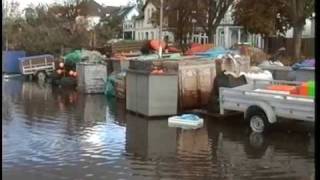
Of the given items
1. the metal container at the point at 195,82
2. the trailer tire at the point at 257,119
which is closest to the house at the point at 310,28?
the trailer tire at the point at 257,119

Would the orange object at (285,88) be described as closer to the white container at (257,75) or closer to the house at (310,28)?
the house at (310,28)

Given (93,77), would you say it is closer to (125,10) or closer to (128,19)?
(128,19)

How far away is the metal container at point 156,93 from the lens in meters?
14.1

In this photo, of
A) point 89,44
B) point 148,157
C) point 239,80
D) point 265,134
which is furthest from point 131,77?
point 89,44

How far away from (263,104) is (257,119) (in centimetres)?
43

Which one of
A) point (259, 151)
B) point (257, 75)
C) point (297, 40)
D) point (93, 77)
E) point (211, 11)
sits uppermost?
point (211, 11)

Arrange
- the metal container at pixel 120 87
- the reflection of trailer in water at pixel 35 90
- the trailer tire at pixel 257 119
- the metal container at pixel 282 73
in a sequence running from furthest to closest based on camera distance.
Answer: the reflection of trailer in water at pixel 35 90 → the metal container at pixel 120 87 → the metal container at pixel 282 73 → the trailer tire at pixel 257 119

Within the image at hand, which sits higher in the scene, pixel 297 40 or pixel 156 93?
pixel 297 40

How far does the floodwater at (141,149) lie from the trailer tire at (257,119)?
0.21 m

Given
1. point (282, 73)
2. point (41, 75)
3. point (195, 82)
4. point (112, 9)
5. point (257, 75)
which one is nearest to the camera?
point (257, 75)

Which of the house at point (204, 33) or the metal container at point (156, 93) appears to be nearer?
the metal container at point (156, 93)

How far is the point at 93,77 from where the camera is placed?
22.1 m

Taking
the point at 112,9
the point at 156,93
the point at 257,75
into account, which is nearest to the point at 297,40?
the point at 257,75

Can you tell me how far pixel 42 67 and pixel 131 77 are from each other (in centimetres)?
1552
